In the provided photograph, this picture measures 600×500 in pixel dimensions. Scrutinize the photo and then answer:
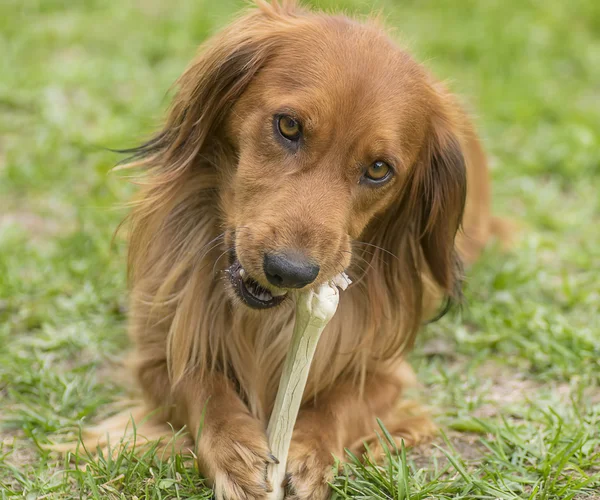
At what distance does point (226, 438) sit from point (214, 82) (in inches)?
49.0

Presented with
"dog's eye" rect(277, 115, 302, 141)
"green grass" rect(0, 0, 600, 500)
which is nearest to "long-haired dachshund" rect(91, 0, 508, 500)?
"dog's eye" rect(277, 115, 302, 141)

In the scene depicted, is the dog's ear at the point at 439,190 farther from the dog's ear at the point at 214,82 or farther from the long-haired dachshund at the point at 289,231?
the dog's ear at the point at 214,82

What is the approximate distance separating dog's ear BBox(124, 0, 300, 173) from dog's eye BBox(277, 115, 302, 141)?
30cm

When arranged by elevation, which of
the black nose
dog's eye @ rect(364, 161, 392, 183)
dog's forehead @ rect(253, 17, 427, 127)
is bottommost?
the black nose

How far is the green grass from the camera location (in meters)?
3.18

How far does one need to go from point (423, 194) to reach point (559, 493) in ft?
3.82

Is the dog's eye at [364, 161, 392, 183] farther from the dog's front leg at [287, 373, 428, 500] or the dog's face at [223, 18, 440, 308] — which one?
the dog's front leg at [287, 373, 428, 500]

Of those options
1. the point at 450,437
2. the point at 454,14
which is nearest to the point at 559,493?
the point at 450,437

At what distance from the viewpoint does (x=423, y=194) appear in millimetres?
3410

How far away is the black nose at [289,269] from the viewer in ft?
8.83

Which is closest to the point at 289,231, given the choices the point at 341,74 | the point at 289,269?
the point at 289,269

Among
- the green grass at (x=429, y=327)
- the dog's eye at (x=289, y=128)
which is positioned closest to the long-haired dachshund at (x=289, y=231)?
the dog's eye at (x=289, y=128)

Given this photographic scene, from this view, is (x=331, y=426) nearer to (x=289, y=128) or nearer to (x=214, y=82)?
(x=289, y=128)

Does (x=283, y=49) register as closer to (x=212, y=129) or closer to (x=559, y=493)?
(x=212, y=129)
